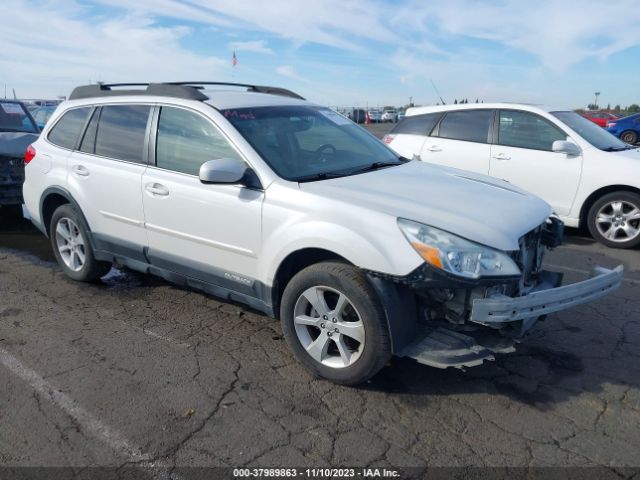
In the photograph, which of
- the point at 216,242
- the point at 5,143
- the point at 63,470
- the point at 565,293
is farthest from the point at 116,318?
the point at 5,143

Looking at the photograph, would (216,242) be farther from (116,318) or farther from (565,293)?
(565,293)

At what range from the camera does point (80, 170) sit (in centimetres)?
475

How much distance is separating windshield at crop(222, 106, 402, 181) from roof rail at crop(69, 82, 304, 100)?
474 mm

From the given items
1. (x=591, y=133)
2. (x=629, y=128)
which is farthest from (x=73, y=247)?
(x=629, y=128)

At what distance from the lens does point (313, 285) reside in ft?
10.7

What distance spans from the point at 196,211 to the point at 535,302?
2344 mm

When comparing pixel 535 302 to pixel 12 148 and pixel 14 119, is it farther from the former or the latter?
pixel 14 119

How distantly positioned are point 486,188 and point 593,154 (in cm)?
361

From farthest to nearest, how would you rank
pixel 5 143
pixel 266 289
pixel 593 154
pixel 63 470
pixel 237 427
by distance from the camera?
1. pixel 5 143
2. pixel 593 154
3. pixel 266 289
4. pixel 237 427
5. pixel 63 470

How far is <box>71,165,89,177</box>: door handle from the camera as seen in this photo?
4695 millimetres

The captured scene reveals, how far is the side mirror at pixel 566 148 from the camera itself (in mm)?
6508

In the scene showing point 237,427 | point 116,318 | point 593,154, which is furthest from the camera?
point 593,154

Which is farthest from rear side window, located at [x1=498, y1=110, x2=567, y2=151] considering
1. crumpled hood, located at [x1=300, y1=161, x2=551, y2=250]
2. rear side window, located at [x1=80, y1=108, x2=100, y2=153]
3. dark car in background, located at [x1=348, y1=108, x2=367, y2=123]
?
dark car in background, located at [x1=348, y1=108, x2=367, y2=123]

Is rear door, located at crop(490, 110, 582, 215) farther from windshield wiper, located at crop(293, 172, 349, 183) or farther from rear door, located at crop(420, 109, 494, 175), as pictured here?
windshield wiper, located at crop(293, 172, 349, 183)
